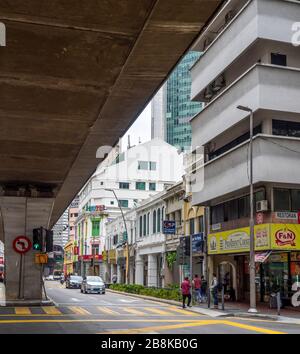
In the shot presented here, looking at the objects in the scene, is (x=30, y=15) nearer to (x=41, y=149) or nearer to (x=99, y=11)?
(x=99, y=11)

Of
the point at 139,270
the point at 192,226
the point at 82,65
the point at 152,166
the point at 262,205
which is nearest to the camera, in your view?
the point at 82,65

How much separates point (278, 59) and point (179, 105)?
4572 centimetres

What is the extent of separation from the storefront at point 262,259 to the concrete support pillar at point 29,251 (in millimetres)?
11250

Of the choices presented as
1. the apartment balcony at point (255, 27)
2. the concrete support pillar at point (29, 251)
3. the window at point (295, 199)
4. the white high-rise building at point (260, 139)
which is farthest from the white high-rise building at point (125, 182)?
the concrete support pillar at point (29, 251)

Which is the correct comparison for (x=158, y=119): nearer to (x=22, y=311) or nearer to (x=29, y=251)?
(x=29, y=251)

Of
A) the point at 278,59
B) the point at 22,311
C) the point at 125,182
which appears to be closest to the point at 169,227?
the point at 278,59

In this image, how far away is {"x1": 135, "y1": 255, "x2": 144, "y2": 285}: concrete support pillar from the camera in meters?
61.6

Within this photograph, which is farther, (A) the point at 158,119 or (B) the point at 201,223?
(A) the point at 158,119

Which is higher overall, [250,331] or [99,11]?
[99,11]

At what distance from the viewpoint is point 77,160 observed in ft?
65.7

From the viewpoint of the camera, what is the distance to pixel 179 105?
3076 inches

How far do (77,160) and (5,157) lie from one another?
2478mm

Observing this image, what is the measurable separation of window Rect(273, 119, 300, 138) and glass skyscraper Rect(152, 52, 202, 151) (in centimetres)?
2223
